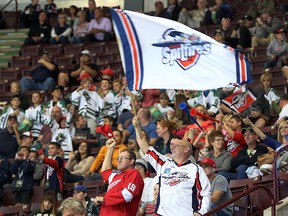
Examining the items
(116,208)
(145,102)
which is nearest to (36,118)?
(145,102)

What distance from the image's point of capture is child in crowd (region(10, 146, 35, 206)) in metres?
16.2

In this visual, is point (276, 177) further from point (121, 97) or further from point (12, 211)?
point (121, 97)

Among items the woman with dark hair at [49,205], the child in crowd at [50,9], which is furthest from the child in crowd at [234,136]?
the child in crowd at [50,9]

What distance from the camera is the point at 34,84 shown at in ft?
71.5

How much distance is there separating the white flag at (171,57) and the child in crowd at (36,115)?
6488 mm

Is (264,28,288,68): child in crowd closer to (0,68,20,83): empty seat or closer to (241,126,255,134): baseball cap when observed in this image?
(241,126,255,134): baseball cap

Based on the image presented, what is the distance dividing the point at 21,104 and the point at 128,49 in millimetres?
7465

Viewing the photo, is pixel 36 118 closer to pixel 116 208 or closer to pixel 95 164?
pixel 95 164

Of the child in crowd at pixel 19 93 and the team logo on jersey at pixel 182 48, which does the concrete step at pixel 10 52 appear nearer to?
the child in crowd at pixel 19 93

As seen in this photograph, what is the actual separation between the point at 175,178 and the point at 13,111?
29.6ft

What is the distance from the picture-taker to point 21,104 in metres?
20.1

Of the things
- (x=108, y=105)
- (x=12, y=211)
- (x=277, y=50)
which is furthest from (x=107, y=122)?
(x=277, y=50)

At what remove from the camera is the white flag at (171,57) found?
502 inches

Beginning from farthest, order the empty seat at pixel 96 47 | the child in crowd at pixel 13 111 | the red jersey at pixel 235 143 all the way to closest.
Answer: the empty seat at pixel 96 47 → the child in crowd at pixel 13 111 → the red jersey at pixel 235 143
